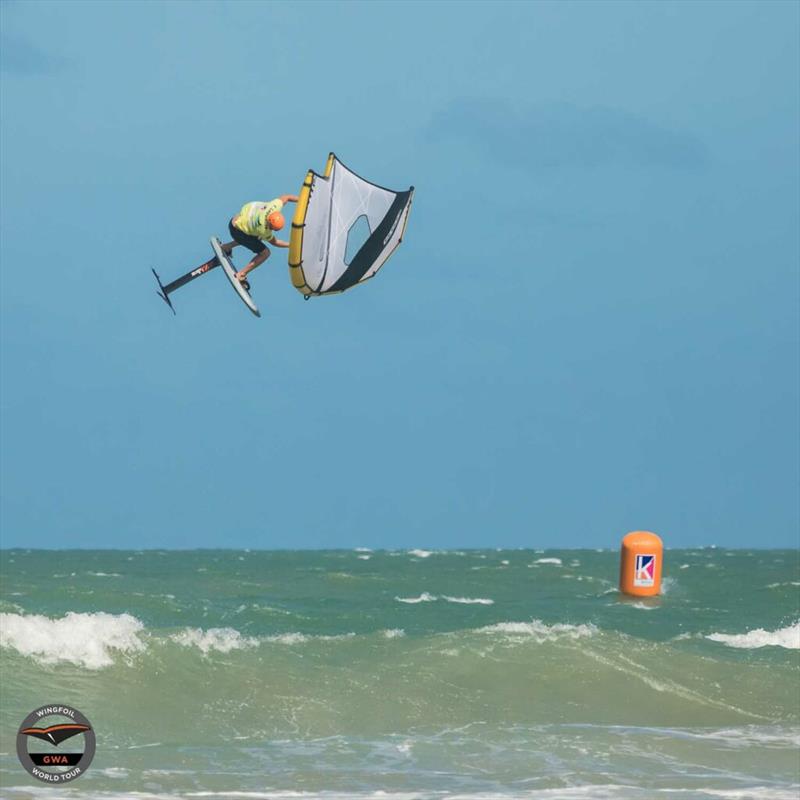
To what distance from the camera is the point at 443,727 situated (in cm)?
1452

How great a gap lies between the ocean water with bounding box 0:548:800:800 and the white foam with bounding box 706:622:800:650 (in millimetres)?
76

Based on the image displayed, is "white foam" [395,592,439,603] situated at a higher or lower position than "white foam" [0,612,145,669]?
higher

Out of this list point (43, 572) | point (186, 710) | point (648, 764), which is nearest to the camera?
point (648, 764)

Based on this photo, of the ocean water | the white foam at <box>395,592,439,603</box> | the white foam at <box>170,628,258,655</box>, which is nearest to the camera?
the ocean water

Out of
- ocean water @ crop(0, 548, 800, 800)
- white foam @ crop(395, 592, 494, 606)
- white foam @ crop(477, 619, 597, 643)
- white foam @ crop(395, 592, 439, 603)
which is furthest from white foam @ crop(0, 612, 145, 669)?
white foam @ crop(395, 592, 494, 606)

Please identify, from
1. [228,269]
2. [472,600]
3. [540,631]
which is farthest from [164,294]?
[472,600]

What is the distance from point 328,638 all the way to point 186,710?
4454 mm

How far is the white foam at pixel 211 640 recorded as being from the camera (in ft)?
59.4

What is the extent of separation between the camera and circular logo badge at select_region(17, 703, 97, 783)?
11.6 m

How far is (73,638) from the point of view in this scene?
18.1 m

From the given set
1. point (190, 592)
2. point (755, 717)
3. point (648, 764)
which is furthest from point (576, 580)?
point (648, 764)

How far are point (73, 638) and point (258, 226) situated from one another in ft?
24.5

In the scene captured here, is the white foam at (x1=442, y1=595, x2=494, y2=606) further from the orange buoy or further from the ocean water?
the orange buoy

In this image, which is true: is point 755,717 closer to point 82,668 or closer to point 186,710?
point 186,710
